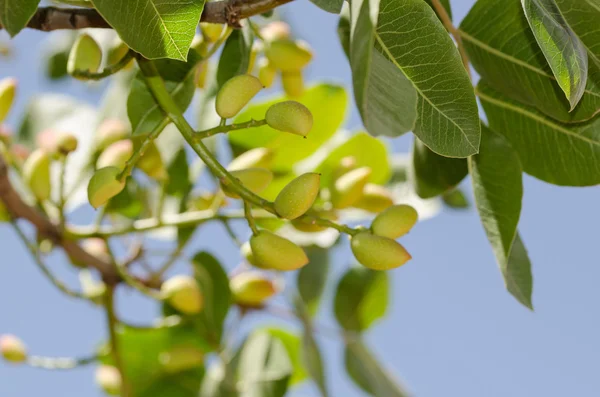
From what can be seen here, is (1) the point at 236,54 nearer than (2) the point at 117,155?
Yes

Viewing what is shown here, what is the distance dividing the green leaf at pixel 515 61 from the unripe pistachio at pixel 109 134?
54cm

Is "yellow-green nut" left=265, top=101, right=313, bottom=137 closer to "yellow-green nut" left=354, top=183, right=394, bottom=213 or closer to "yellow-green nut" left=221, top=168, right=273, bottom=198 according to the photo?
"yellow-green nut" left=221, top=168, right=273, bottom=198

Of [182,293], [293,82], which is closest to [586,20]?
[293,82]

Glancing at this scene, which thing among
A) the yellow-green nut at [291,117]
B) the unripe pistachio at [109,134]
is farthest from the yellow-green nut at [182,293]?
the yellow-green nut at [291,117]

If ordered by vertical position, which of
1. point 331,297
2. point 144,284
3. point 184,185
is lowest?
point 331,297

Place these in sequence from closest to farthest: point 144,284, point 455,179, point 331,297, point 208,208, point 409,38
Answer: point 409,38, point 455,179, point 208,208, point 144,284, point 331,297

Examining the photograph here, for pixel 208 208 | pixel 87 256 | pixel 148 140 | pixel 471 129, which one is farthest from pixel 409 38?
pixel 87 256

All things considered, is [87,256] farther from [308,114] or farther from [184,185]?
[308,114]

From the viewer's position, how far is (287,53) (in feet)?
2.57

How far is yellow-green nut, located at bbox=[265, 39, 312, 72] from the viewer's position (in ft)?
2.56

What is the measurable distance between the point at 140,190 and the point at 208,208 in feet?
0.52

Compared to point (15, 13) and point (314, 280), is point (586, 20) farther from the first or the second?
point (314, 280)

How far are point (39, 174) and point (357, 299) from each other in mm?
598

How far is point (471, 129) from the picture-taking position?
535mm
